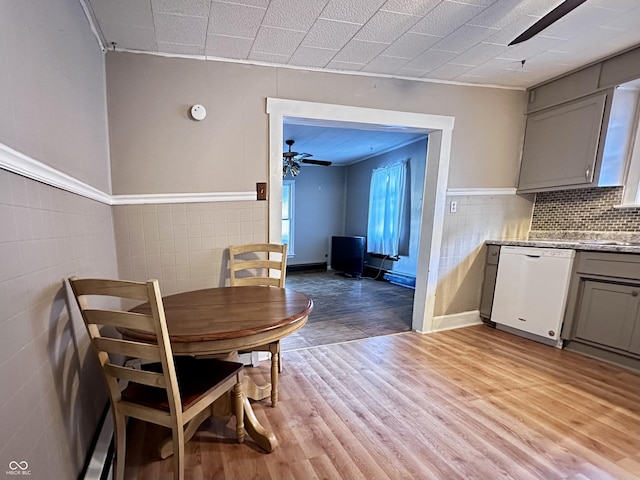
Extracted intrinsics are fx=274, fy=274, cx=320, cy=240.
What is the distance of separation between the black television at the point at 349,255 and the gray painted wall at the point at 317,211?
0.50 m

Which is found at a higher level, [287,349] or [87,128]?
[87,128]

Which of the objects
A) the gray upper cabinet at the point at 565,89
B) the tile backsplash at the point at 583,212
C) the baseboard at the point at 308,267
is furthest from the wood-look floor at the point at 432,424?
the baseboard at the point at 308,267

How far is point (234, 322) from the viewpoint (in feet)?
3.71

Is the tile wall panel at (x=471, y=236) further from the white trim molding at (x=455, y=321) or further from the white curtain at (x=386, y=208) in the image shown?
the white curtain at (x=386, y=208)

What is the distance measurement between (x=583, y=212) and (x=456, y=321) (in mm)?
1532

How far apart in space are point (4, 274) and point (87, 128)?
3.45ft

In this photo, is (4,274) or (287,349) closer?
(4,274)

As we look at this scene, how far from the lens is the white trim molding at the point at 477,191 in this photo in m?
2.63

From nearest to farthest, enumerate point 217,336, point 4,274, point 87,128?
1. point 4,274
2. point 217,336
3. point 87,128

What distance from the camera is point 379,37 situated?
5.82ft

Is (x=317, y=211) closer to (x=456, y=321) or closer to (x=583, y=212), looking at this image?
(x=456, y=321)

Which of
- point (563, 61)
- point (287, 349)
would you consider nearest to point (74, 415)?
point (287, 349)

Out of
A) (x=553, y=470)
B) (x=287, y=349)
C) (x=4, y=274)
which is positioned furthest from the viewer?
(x=287, y=349)

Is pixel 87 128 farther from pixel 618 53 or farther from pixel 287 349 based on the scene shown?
pixel 618 53
